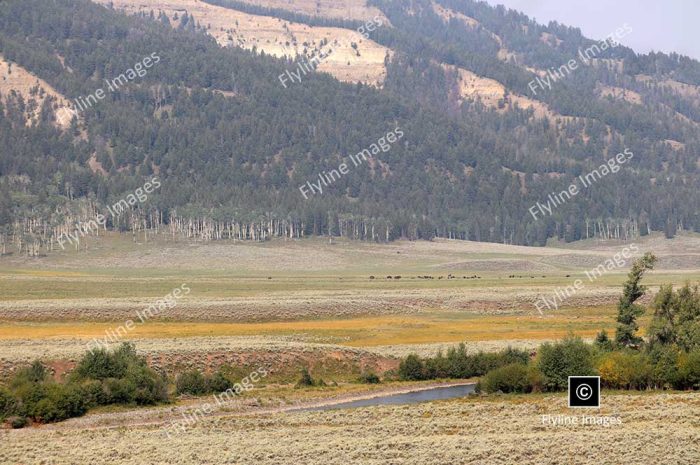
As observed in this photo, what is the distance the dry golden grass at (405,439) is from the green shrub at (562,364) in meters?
6.03

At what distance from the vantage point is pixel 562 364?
7144cm

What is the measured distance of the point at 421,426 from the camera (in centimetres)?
5738

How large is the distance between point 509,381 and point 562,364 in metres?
3.37

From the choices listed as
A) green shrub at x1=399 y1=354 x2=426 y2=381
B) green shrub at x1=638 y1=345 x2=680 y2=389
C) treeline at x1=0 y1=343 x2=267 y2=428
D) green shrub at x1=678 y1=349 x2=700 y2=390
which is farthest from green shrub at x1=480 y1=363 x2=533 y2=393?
treeline at x1=0 y1=343 x2=267 y2=428

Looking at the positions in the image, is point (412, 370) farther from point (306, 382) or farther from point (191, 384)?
point (191, 384)

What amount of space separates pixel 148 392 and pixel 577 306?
69009 mm

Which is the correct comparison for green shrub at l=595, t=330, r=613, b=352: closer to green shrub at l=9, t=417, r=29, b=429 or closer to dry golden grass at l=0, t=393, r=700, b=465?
dry golden grass at l=0, t=393, r=700, b=465

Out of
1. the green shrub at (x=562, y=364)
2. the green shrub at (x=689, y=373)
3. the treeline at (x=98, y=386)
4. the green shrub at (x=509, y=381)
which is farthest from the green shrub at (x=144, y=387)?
the green shrub at (x=689, y=373)

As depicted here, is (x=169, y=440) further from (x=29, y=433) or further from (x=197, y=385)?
(x=197, y=385)

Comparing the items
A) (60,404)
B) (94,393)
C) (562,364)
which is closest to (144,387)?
(94,393)

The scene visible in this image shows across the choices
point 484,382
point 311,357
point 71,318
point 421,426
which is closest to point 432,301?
point 71,318

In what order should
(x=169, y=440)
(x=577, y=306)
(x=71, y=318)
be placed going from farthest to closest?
1. (x=577, y=306)
2. (x=71, y=318)
3. (x=169, y=440)

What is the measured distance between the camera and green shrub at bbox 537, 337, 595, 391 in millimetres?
71188

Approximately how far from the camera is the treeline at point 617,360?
7131 cm
